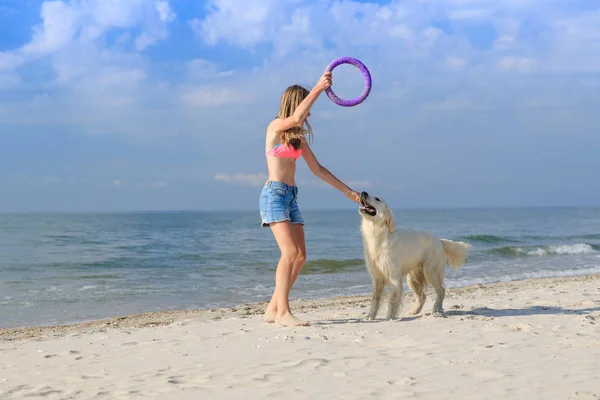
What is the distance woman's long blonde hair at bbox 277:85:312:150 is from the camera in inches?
211

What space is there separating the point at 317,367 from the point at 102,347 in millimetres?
2088

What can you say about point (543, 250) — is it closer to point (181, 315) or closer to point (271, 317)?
point (181, 315)

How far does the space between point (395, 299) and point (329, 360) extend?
1778 millimetres

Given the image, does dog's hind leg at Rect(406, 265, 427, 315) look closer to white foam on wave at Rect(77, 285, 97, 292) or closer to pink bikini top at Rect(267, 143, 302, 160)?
pink bikini top at Rect(267, 143, 302, 160)

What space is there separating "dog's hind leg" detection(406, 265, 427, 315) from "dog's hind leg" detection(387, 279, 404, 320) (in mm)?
492

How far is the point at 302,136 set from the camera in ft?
17.8

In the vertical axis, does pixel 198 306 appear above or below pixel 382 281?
below

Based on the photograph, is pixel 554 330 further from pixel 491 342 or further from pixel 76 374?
pixel 76 374

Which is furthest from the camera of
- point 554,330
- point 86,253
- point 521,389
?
point 86,253

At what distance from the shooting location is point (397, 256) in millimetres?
5941

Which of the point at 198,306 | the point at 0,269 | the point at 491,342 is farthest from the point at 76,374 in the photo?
the point at 0,269

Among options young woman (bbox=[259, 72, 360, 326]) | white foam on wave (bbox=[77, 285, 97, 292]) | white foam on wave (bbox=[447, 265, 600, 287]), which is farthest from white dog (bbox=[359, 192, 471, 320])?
white foam on wave (bbox=[77, 285, 97, 292])

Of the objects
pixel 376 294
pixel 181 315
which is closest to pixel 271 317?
pixel 376 294

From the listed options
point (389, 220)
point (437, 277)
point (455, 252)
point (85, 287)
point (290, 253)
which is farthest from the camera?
point (85, 287)
